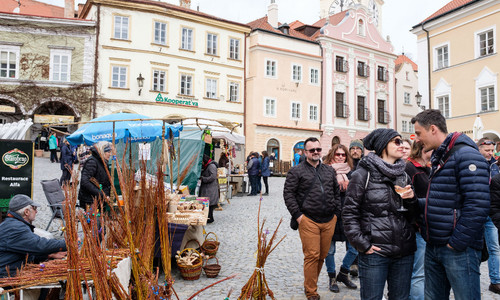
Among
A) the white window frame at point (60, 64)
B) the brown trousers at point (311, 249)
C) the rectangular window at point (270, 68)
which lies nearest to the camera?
the brown trousers at point (311, 249)

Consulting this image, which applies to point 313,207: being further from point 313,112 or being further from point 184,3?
point 184,3

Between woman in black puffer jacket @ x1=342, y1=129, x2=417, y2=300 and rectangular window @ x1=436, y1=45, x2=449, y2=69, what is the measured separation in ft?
83.3

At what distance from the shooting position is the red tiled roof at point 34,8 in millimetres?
31234

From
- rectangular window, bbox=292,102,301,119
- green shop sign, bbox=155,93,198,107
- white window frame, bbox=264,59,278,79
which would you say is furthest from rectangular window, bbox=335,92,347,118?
green shop sign, bbox=155,93,198,107

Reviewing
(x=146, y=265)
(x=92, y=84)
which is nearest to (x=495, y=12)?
(x=92, y=84)

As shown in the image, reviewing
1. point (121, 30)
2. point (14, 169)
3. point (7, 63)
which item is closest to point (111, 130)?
point (14, 169)

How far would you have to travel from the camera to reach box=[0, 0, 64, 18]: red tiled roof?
3123 centimetres

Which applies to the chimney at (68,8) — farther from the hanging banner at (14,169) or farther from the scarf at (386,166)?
the scarf at (386,166)

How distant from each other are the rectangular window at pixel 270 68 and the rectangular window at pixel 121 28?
33.0 ft

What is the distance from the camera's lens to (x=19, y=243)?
3.72 meters

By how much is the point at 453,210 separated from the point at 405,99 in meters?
38.6

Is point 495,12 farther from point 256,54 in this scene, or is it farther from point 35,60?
point 35,60

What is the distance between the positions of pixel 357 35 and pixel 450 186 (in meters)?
32.8

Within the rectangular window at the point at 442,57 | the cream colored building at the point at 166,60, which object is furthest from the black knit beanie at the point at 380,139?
the rectangular window at the point at 442,57
